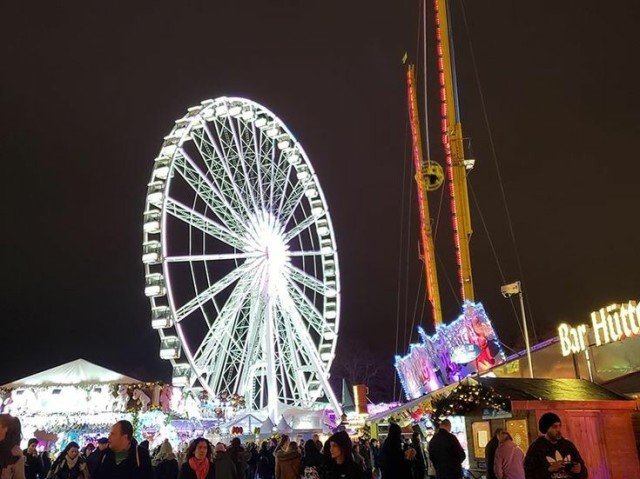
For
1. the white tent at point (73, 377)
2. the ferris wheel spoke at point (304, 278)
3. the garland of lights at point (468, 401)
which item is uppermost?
the ferris wheel spoke at point (304, 278)

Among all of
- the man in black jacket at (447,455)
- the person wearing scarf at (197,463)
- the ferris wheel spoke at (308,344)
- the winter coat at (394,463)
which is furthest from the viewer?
the ferris wheel spoke at (308,344)

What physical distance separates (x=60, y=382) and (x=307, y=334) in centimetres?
890

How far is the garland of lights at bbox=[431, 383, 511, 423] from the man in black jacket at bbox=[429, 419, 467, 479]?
3131 mm

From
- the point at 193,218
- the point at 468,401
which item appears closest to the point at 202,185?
the point at 193,218

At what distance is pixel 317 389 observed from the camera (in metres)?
27.6

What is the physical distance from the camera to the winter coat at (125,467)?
15.1ft

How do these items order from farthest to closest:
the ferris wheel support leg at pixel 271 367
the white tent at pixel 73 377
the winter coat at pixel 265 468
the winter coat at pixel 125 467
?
the ferris wheel support leg at pixel 271 367 < the white tent at pixel 73 377 < the winter coat at pixel 265 468 < the winter coat at pixel 125 467

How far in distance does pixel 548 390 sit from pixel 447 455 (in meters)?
4.42

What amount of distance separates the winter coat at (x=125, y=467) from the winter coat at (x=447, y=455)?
3.68 meters

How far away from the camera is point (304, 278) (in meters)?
24.7

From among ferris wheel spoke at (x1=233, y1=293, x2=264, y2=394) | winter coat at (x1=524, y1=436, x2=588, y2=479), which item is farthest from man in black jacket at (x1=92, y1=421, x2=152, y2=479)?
ferris wheel spoke at (x1=233, y1=293, x2=264, y2=394)

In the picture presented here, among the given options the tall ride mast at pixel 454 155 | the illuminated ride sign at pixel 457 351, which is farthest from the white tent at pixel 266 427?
the tall ride mast at pixel 454 155

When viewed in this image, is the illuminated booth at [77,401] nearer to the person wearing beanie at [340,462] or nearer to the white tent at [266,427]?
the white tent at [266,427]

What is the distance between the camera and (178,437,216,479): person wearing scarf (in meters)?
5.80
